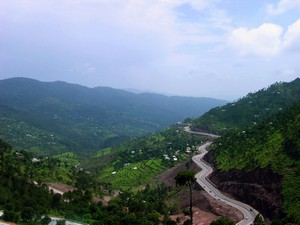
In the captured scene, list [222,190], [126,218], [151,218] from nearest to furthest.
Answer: [126,218] → [151,218] → [222,190]

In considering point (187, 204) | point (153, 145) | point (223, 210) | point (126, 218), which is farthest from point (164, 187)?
point (153, 145)

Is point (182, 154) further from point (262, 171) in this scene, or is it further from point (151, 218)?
point (151, 218)

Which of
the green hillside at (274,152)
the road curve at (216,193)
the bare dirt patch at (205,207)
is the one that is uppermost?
the green hillside at (274,152)

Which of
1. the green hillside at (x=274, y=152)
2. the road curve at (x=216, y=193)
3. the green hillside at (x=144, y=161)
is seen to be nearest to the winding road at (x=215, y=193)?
the road curve at (x=216, y=193)

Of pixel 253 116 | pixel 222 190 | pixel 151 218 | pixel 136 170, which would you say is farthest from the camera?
pixel 253 116

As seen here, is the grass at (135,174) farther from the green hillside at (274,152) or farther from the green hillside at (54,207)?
the green hillside at (54,207)

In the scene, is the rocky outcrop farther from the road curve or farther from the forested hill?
the forested hill
